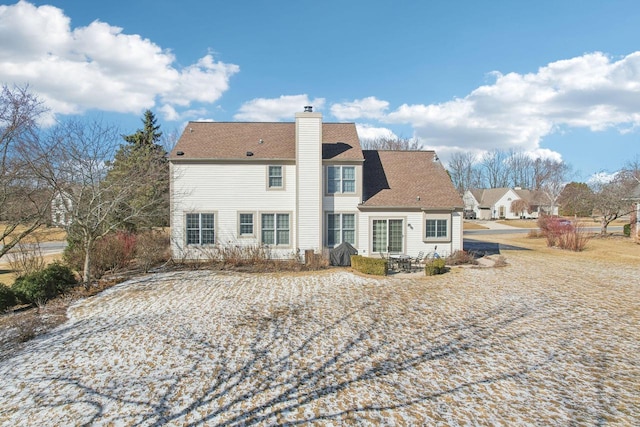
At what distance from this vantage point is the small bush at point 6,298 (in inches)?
431

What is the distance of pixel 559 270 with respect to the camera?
16422 mm

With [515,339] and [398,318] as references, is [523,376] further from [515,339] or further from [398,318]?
[398,318]

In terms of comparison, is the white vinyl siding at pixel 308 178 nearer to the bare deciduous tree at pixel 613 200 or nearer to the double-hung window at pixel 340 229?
the double-hung window at pixel 340 229

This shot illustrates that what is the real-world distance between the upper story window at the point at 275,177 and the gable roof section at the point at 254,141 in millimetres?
626

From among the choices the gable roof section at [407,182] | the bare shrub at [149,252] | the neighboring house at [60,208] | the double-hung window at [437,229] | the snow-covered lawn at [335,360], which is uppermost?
the gable roof section at [407,182]

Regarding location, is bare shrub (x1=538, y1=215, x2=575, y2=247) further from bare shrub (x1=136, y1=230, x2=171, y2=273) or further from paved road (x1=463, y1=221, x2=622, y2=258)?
bare shrub (x1=136, y1=230, x2=171, y2=273)

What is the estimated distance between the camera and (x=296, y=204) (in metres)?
17.8

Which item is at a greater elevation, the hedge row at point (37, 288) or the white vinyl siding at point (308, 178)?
the white vinyl siding at point (308, 178)

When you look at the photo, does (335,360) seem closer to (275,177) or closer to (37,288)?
(37,288)

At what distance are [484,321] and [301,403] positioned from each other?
242 inches

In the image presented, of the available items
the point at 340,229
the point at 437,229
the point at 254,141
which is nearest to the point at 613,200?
the point at 437,229

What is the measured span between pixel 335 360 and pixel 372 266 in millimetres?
8087

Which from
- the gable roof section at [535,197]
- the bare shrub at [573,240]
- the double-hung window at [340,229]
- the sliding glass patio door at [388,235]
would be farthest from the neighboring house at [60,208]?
the gable roof section at [535,197]

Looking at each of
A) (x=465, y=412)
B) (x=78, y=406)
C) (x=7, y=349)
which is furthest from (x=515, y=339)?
(x=7, y=349)
